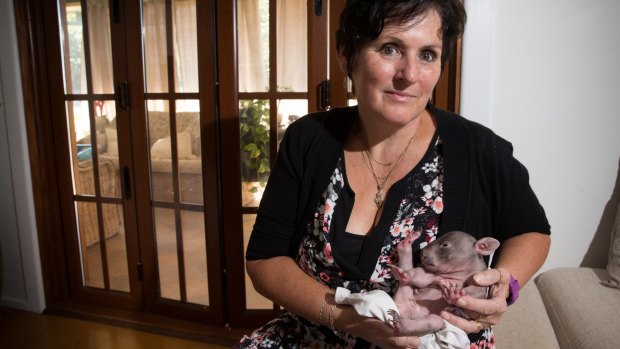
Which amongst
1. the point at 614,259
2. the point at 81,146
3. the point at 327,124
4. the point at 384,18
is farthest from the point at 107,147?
the point at 614,259

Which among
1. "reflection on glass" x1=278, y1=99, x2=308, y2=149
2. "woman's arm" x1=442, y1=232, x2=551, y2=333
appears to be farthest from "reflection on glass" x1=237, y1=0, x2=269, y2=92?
"woman's arm" x1=442, y1=232, x2=551, y2=333

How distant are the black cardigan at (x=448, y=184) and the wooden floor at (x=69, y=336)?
1426 millimetres

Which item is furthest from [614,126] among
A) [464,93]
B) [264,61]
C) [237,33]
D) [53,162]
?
[53,162]

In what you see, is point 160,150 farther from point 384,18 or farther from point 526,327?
point 526,327

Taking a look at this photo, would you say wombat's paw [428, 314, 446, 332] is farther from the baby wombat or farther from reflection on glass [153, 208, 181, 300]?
reflection on glass [153, 208, 181, 300]

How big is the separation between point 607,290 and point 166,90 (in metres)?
2.19

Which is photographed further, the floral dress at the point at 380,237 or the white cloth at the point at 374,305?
the floral dress at the point at 380,237

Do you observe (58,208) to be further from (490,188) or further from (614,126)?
(614,126)

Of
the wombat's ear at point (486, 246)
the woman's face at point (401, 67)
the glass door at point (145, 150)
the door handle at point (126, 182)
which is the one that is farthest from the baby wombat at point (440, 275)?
the door handle at point (126, 182)

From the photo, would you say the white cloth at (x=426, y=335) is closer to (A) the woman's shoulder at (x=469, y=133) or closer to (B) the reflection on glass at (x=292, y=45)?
(A) the woman's shoulder at (x=469, y=133)

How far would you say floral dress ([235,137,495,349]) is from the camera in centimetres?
104

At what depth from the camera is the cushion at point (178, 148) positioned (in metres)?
2.27

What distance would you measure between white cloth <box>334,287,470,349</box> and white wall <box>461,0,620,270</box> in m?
1.13

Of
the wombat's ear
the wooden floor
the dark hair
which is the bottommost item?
the wooden floor
